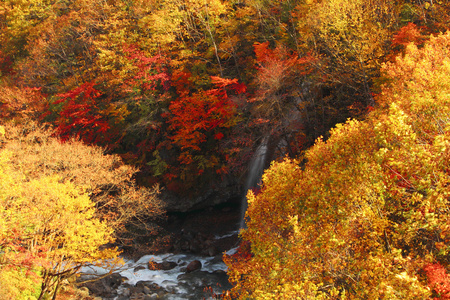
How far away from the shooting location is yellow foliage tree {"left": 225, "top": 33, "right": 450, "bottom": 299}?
5727mm

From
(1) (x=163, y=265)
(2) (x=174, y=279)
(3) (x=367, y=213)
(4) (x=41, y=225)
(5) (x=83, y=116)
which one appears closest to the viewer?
(3) (x=367, y=213)

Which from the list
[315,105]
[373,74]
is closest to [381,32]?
[373,74]

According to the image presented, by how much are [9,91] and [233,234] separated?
26892 mm

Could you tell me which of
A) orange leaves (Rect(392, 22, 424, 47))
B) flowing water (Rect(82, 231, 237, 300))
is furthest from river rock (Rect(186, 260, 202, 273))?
orange leaves (Rect(392, 22, 424, 47))

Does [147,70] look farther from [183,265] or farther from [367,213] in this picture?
[367,213]

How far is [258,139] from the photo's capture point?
2303cm

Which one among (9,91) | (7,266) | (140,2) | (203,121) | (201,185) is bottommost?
(201,185)

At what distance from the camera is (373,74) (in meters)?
19.1

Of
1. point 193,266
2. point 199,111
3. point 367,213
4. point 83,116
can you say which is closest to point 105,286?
point 193,266

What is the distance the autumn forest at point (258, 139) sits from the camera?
22.7ft

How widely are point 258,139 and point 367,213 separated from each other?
1604 cm

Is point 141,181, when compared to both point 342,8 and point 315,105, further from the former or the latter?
point 342,8

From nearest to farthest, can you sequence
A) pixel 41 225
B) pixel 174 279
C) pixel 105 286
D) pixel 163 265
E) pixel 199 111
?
pixel 41 225 → pixel 105 286 → pixel 174 279 → pixel 163 265 → pixel 199 111

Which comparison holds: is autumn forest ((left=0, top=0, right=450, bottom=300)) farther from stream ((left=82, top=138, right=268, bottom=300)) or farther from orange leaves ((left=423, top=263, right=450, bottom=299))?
stream ((left=82, top=138, right=268, bottom=300))
